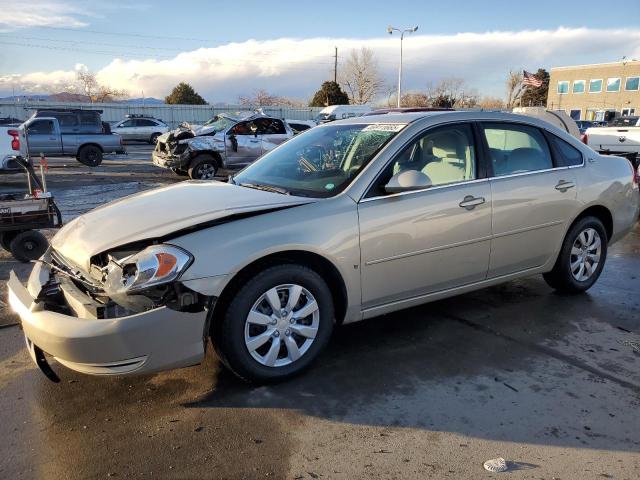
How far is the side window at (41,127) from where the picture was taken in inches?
685

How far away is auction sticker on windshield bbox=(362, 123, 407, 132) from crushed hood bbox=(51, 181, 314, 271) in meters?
0.95

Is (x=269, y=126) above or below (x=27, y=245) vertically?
above

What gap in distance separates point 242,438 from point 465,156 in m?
2.66

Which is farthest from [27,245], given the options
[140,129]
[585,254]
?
[140,129]

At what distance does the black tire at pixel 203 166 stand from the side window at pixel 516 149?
9964 mm

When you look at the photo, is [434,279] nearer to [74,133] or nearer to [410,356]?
[410,356]

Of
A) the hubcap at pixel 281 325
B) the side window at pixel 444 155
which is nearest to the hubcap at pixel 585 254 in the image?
the side window at pixel 444 155

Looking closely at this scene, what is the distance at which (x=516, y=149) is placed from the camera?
4.48m

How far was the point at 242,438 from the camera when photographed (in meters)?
2.84

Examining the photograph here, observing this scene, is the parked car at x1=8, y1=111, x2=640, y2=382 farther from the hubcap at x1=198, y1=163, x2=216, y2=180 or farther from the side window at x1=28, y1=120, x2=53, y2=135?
the side window at x1=28, y1=120, x2=53, y2=135

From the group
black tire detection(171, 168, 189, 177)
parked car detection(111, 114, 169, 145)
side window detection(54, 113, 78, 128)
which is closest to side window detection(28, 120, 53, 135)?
side window detection(54, 113, 78, 128)

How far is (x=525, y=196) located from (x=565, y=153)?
0.80 meters

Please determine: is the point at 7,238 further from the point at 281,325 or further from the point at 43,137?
the point at 43,137

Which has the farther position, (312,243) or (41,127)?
(41,127)
